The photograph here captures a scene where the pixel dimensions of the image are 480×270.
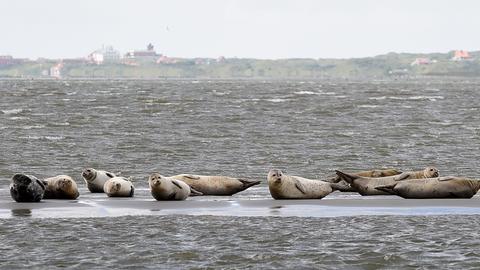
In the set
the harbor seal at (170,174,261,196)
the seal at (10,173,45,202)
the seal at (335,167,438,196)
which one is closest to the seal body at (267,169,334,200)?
the seal at (335,167,438,196)

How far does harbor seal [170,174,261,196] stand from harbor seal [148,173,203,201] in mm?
688

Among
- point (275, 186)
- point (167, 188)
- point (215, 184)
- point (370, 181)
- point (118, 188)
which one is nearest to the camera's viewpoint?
point (167, 188)

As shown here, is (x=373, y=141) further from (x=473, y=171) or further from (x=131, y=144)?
(x=473, y=171)

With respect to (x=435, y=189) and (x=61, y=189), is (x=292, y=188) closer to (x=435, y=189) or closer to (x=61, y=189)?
(x=435, y=189)

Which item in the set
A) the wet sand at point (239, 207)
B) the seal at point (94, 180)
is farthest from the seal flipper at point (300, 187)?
the seal at point (94, 180)

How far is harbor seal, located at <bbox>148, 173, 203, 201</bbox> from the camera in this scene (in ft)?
61.0

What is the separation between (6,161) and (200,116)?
2782 centimetres

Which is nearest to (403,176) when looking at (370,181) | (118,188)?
(370,181)

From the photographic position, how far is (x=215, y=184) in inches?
788

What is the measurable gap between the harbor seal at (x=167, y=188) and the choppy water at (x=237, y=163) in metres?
1.65

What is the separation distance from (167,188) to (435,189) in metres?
4.41

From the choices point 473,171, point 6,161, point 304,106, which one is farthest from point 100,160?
point 304,106

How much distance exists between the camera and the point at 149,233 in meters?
14.9

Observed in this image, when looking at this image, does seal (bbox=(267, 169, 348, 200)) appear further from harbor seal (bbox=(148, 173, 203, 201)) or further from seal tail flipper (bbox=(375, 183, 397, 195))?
harbor seal (bbox=(148, 173, 203, 201))
